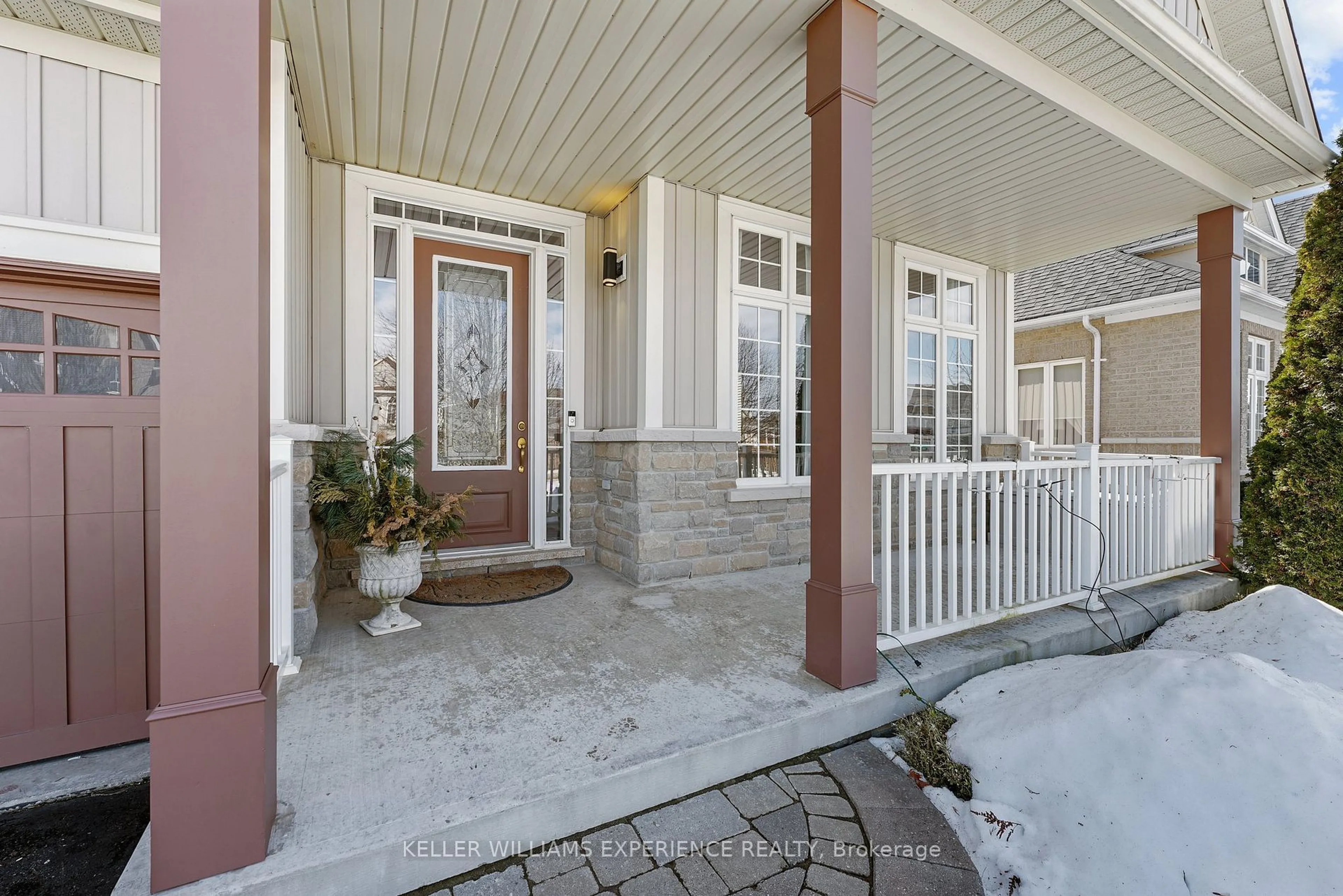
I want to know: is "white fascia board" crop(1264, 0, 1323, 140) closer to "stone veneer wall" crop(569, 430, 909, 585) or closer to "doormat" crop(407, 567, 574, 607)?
"stone veneer wall" crop(569, 430, 909, 585)

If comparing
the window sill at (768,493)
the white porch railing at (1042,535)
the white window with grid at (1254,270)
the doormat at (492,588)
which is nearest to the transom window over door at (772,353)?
the window sill at (768,493)

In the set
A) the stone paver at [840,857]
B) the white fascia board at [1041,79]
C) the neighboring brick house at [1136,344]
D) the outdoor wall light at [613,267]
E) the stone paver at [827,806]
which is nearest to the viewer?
the stone paver at [840,857]

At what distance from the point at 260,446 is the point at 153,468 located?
4.35 ft

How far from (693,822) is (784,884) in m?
0.32

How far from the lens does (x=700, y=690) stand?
2.19 m

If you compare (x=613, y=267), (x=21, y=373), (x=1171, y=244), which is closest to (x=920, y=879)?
(x=21, y=373)

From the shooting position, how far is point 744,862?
5.03 ft

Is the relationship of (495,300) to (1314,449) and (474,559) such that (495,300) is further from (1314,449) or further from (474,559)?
(1314,449)

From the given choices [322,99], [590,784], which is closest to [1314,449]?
[590,784]

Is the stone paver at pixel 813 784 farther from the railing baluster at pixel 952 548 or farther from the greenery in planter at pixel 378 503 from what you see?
the greenery in planter at pixel 378 503

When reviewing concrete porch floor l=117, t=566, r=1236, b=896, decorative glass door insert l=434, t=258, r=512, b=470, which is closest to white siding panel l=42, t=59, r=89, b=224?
decorative glass door insert l=434, t=258, r=512, b=470

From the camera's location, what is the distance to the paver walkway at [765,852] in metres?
1.45

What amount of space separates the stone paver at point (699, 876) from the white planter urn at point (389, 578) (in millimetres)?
1891

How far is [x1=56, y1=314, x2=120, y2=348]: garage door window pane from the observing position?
2117 millimetres
